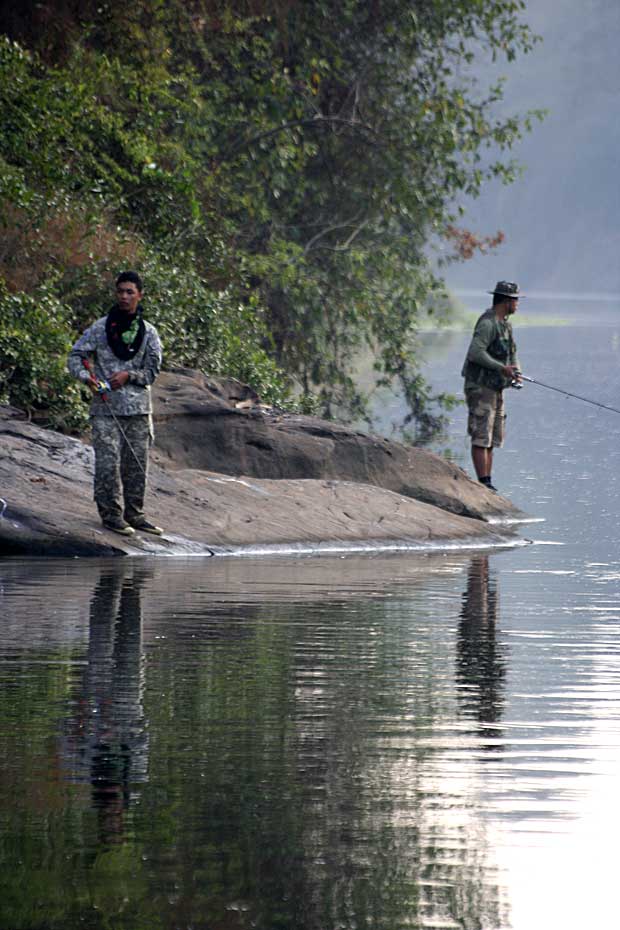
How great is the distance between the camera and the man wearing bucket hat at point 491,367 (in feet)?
58.0

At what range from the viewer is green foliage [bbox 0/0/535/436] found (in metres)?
20.5

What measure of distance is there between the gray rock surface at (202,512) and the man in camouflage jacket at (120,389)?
35cm

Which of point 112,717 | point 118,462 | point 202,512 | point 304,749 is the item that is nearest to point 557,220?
point 202,512

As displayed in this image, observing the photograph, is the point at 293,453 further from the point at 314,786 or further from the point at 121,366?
the point at 314,786

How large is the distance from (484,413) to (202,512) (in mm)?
4027

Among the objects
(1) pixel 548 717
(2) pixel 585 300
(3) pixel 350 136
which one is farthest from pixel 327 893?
(2) pixel 585 300

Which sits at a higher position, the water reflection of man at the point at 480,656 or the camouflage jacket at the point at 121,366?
the camouflage jacket at the point at 121,366

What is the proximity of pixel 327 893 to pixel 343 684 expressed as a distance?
3110 millimetres

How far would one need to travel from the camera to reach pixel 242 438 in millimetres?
17328

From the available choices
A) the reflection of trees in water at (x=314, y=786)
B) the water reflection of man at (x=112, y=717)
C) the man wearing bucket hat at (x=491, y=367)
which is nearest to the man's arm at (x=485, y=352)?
the man wearing bucket hat at (x=491, y=367)

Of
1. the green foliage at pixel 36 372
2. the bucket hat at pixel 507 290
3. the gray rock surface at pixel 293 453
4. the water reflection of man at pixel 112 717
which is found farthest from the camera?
the bucket hat at pixel 507 290

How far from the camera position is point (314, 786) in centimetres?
647

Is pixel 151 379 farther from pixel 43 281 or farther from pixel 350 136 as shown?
pixel 350 136

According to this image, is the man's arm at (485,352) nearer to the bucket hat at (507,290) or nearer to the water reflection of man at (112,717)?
the bucket hat at (507,290)
